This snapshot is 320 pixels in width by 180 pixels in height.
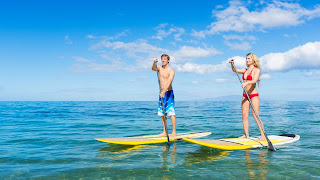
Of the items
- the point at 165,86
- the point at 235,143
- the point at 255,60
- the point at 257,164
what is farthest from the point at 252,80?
the point at 257,164

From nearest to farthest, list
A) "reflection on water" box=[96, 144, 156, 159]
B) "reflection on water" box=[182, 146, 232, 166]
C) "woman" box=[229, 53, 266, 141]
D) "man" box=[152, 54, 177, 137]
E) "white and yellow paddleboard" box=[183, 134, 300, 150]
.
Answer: "reflection on water" box=[182, 146, 232, 166], "reflection on water" box=[96, 144, 156, 159], "white and yellow paddleboard" box=[183, 134, 300, 150], "woman" box=[229, 53, 266, 141], "man" box=[152, 54, 177, 137]

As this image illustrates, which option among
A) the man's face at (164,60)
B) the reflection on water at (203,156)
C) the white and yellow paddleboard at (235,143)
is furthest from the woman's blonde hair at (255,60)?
the reflection on water at (203,156)

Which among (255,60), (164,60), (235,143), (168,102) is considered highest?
(164,60)

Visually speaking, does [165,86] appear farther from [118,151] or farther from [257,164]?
[257,164]

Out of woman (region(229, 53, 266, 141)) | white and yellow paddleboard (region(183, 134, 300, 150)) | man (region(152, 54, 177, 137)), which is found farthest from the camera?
man (region(152, 54, 177, 137))

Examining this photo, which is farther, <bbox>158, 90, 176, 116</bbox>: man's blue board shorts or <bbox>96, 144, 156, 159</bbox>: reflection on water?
<bbox>158, 90, 176, 116</bbox>: man's blue board shorts

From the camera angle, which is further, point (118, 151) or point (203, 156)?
point (118, 151)

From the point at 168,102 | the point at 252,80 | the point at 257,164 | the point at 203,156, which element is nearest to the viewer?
the point at 257,164

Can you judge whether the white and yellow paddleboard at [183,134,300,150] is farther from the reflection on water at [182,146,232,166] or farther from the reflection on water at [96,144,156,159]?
the reflection on water at [96,144,156,159]

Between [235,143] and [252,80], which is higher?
[252,80]

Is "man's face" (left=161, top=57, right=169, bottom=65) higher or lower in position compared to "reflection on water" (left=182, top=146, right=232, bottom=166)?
higher

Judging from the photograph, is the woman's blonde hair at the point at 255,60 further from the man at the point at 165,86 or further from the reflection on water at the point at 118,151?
the reflection on water at the point at 118,151

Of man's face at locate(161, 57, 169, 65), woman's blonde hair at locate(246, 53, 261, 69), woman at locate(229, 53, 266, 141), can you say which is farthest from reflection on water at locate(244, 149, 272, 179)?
man's face at locate(161, 57, 169, 65)

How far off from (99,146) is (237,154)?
12.8ft
